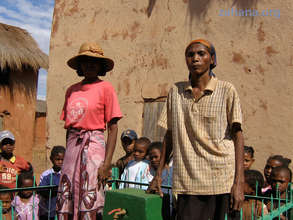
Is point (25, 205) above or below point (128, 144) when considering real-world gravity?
below

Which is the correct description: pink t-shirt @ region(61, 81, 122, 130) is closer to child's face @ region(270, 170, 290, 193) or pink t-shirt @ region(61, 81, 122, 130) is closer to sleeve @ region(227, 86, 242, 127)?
sleeve @ region(227, 86, 242, 127)

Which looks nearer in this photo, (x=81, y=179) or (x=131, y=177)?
(x=81, y=179)

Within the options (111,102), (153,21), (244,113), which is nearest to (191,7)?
(153,21)

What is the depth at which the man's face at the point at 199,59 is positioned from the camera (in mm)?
1943

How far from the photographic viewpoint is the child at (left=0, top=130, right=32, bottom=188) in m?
3.97

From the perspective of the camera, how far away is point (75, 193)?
90.5 inches

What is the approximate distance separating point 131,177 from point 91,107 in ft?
5.79

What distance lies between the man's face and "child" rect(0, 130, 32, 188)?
9.48 feet

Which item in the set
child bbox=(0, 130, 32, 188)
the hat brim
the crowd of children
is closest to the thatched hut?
child bbox=(0, 130, 32, 188)

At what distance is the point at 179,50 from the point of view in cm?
519

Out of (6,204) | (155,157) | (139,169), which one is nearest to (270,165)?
(155,157)

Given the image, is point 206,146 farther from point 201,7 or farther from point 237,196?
point 201,7

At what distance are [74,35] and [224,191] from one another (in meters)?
5.35

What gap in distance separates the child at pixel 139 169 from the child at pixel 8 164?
50.7 inches
